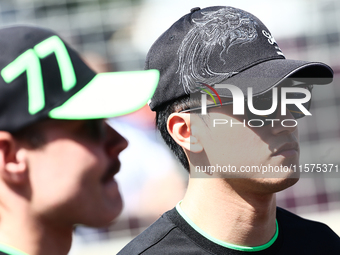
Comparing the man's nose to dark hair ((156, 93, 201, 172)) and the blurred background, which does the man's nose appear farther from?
the blurred background

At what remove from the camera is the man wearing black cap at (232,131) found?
74.5 inches

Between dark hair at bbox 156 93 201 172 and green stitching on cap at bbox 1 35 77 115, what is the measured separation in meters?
0.92

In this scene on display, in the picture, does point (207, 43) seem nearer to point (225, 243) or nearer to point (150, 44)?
point (225, 243)

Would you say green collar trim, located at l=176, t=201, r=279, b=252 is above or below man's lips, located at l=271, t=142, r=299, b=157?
below

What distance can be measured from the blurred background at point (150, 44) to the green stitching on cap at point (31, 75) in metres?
3.97

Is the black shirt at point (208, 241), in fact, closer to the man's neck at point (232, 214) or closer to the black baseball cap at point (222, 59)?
the man's neck at point (232, 214)

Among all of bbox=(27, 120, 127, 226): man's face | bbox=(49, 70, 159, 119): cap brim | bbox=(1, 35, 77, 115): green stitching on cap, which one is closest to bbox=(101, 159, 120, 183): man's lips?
bbox=(27, 120, 127, 226): man's face

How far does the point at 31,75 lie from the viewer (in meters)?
1.12

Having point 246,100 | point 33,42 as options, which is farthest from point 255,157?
point 33,42

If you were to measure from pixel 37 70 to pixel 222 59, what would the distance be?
1.08m

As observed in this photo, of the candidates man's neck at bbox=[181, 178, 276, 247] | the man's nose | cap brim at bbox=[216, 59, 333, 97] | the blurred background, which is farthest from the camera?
the blurred background

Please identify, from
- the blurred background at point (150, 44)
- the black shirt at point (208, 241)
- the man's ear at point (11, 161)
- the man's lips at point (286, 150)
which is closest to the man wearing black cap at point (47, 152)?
the man's ear at point (11, 161)

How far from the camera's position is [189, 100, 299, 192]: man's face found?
188cm

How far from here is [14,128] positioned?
3.51ft
